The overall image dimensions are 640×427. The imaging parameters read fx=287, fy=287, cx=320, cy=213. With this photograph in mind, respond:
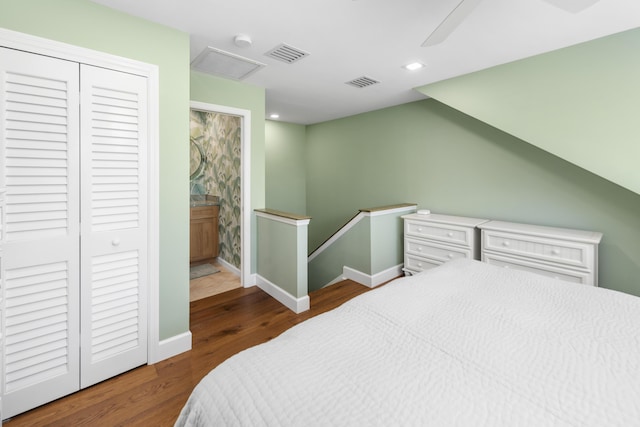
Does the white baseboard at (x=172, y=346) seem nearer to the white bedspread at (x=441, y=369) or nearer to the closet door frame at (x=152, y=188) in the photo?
the closet door frame at (x=152, y=188)

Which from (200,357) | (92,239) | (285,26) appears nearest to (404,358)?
(200,357)

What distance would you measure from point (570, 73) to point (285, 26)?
2330 millimetres

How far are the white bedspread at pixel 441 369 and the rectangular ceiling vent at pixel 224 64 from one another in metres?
2.38

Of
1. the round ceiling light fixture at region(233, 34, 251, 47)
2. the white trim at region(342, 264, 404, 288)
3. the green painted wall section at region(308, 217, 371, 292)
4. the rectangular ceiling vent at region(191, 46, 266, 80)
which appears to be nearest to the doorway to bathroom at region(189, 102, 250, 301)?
the rectangular ceiling vent at region(191, 46, 266, 80)

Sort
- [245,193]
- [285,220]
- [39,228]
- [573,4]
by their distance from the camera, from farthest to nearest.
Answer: [245,193]
[285,220]
[39,228]
[573,4]

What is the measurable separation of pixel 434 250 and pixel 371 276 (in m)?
0.81

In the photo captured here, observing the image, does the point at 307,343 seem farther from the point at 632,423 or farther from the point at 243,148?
the point at 243,148

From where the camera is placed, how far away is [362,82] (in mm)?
3184

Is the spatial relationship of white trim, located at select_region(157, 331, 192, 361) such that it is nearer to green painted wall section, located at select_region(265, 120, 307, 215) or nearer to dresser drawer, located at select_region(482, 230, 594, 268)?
dresser drawer, located at select_region(482, 230, 594, 268)

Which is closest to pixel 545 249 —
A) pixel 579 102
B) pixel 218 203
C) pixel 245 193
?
pixel 579 102

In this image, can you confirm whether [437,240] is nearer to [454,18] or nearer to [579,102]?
[579,102]

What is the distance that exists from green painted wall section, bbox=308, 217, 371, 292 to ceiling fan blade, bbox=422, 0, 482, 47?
2196mm

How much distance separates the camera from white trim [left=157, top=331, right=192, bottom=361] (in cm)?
211

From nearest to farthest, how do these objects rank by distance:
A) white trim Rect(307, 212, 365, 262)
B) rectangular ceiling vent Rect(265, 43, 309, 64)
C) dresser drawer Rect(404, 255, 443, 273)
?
rectangular ceiling vent Rect(265, 43, 309, 64), dresser drawer Rect(404, 255, 443, 273), white trim Rect(307, 212, 365, 262)
